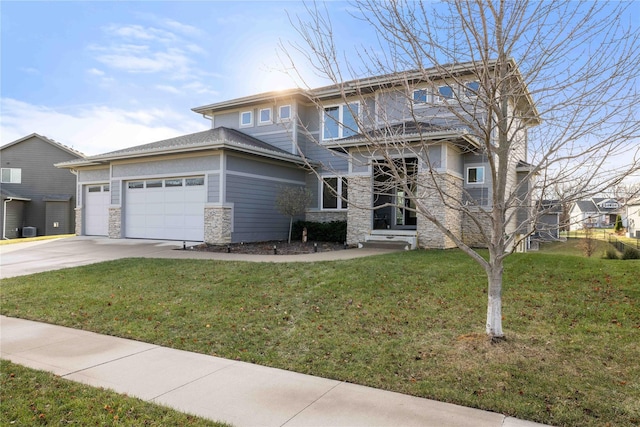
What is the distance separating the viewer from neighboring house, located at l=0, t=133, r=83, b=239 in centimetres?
2705

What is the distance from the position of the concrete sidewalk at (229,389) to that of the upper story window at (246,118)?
50.4 ft

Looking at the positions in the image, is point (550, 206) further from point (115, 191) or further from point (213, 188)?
point (115, 191)

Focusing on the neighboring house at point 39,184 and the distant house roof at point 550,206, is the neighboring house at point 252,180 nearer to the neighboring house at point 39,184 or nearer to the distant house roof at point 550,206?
the neighboring house at point 39,184

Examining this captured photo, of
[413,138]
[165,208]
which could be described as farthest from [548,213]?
[165,208]

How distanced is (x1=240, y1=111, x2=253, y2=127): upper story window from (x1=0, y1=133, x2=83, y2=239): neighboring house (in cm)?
1459

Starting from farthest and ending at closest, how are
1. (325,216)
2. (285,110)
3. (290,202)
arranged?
(285,110) < (325,216) < (290,202)

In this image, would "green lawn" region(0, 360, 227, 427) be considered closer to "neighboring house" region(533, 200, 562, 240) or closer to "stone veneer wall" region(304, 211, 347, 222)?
"neighboring house" region(533, 200, 562, 240)

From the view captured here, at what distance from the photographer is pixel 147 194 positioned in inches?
706

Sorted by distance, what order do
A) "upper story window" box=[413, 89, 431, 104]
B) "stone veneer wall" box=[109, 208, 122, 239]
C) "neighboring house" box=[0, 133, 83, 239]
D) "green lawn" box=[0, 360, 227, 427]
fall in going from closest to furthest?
"green lawn" box=[0, 360, 227, 427]
"upper story window" box=[413, 89, 431, 104]
"stone veneer wall" box=[109, 208, 122, 239]
"neighboring house" box=[0, 133, 83, 239]

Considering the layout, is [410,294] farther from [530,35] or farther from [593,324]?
[530,35]

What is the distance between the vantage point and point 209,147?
595 inches

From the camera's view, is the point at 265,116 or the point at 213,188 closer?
the point at 213,188

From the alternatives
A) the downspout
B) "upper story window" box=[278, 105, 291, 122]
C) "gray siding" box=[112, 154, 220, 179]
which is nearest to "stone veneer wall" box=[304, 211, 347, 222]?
"upper story window" box=[278, 105, 291, 122]

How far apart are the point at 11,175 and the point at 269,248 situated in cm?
2280
